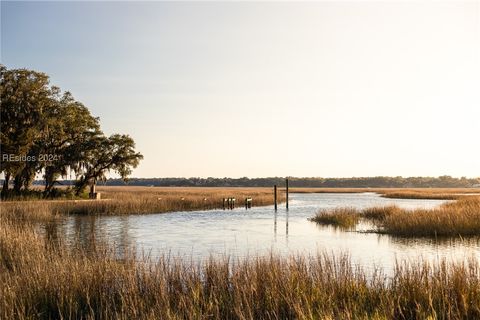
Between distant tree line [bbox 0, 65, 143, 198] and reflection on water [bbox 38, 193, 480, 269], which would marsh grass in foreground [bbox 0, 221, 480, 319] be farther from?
distant tree line [bbox 0, 65, 143, 198]

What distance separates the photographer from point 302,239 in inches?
1041

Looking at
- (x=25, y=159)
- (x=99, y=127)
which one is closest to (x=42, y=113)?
(x=25, y=159)

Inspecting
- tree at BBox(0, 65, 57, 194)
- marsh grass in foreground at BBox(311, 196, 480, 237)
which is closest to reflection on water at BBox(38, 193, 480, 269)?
marsh grass in foreground at BBox(311, 196, 480, 237)

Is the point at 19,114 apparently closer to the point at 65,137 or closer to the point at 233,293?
the point at 65,137

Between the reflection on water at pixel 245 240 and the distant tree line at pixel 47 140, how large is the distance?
1128cm

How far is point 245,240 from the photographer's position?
2556 centimetres

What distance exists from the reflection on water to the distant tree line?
11.3m

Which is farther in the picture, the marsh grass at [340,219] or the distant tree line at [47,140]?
the distant tree line at [47,140]

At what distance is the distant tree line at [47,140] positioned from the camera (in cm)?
4175

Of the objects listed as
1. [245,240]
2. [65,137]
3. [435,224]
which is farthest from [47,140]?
[435,224]

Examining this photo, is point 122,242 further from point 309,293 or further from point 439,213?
point 439,213

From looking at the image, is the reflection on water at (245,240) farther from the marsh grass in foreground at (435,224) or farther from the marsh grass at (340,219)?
the marsh grass in foreground at (435,224)

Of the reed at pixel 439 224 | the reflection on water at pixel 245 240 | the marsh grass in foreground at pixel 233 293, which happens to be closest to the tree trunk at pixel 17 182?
the reflection on water at pixel 245 240

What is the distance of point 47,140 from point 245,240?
28.6 meters
